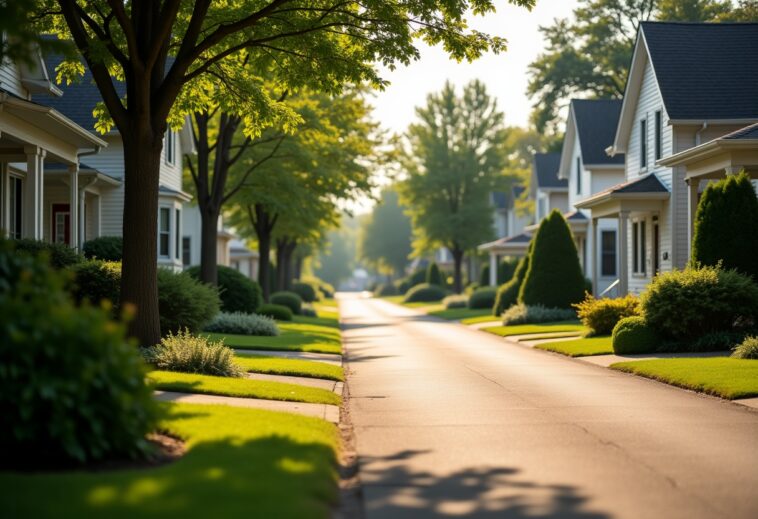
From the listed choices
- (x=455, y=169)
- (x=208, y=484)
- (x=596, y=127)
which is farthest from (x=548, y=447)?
(x=455, y=169)

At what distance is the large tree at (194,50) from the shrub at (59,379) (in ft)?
29.5

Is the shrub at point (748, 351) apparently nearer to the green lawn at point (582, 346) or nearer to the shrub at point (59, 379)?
the green lawn at point (582, 346)

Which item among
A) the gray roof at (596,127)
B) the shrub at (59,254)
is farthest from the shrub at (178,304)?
the gray roof at (596,127)

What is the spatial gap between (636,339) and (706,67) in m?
14.7

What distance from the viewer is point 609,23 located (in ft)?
207

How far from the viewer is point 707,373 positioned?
1642 cm

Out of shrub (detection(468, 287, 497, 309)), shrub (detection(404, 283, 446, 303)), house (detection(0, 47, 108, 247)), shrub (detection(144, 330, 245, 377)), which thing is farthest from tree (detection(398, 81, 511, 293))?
shrub (detection(144, 330, 245, 377))

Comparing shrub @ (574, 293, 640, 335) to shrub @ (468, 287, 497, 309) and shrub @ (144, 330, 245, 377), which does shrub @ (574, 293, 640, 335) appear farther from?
shrub @ (468, 287, 497, 309)

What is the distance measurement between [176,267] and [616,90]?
1477 inches

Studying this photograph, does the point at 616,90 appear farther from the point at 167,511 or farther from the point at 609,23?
the point at 167,511

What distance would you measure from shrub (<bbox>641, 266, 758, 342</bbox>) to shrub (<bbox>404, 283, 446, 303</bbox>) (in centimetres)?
5327

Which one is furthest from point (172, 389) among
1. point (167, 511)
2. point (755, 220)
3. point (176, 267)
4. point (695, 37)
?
point (695, 37)

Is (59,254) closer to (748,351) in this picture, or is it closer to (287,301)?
(748,351)

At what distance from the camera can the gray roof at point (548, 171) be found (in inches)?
2270
